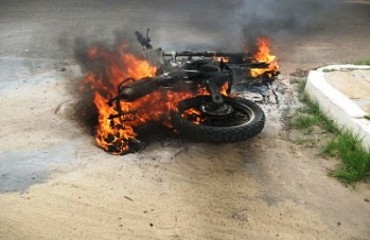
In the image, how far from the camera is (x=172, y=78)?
5.10 metres

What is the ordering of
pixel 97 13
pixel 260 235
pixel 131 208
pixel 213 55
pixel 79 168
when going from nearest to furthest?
pixel 260 235 < pixel 131 208 < pixel 79 168 < pixel 213 55 < pixel 97 13

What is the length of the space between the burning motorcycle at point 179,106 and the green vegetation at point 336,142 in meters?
0.78

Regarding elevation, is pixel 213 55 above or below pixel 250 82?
above

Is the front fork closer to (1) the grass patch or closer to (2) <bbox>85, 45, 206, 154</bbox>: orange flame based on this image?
(2) <bbox>85, 45, 206, 154</bbox>: orange flame

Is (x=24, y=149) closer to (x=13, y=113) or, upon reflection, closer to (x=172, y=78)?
(x=13, y=113)

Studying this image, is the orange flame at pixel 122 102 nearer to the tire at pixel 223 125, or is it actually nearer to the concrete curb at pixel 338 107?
the tire at pixel 223 125

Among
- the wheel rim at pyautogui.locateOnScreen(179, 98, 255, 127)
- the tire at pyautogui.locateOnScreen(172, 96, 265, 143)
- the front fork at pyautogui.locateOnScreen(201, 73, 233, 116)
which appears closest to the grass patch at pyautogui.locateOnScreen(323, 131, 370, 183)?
the tire at pyautogui.locateOnScreen(172, 96, 265, 143)

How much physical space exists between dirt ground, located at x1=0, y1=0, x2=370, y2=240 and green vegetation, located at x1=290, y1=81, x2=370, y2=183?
14 centimetres

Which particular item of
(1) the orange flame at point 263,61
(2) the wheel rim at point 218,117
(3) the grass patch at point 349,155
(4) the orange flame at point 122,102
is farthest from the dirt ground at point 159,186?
(1) the orange flame at point 263,61

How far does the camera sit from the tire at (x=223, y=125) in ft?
14.7

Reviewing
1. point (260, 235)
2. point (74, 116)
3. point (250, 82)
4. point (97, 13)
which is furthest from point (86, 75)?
point (97, 13)

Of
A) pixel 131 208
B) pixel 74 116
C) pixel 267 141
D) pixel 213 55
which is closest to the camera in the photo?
pixel 131 208

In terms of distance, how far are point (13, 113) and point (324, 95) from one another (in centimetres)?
452

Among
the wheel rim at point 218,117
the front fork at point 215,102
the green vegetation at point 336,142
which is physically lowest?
the green vegetation at point 336,142
